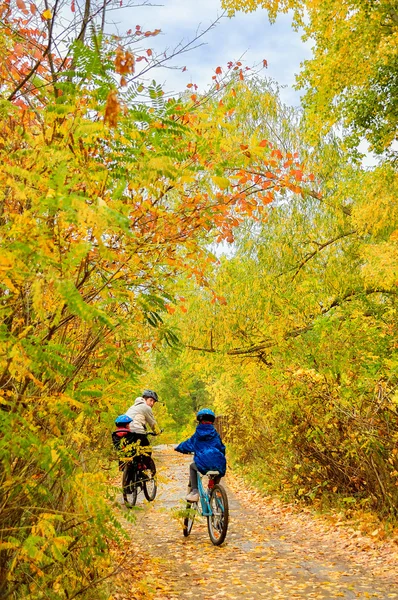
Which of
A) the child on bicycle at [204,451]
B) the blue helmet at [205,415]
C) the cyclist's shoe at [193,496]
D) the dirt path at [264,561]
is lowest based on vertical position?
the dirt path at [264,561]

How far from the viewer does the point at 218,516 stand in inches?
301

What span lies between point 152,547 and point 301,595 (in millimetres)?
2727

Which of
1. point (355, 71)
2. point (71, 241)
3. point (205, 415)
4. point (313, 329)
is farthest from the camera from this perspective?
point (355, 71)

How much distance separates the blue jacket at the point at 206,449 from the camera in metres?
7.98

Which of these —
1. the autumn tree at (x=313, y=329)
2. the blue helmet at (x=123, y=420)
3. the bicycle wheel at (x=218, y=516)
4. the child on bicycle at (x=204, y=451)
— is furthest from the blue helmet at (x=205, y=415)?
the blue helmet at (x=123, y=420)

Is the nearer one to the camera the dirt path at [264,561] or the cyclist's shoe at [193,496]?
the dirt path at [264,561]

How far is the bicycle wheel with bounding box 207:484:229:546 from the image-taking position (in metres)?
7.47

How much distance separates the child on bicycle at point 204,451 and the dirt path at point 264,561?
566mm

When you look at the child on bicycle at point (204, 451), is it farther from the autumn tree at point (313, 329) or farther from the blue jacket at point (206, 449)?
the autumn tree at point (313, 329)

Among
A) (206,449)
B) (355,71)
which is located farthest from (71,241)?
(355,71)

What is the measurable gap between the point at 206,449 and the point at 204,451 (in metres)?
0.04

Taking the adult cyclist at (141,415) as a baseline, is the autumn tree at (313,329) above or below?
above

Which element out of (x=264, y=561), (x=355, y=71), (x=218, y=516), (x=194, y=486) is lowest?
(x=264, y=561)

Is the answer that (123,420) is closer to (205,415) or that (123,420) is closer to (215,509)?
(205,415)
